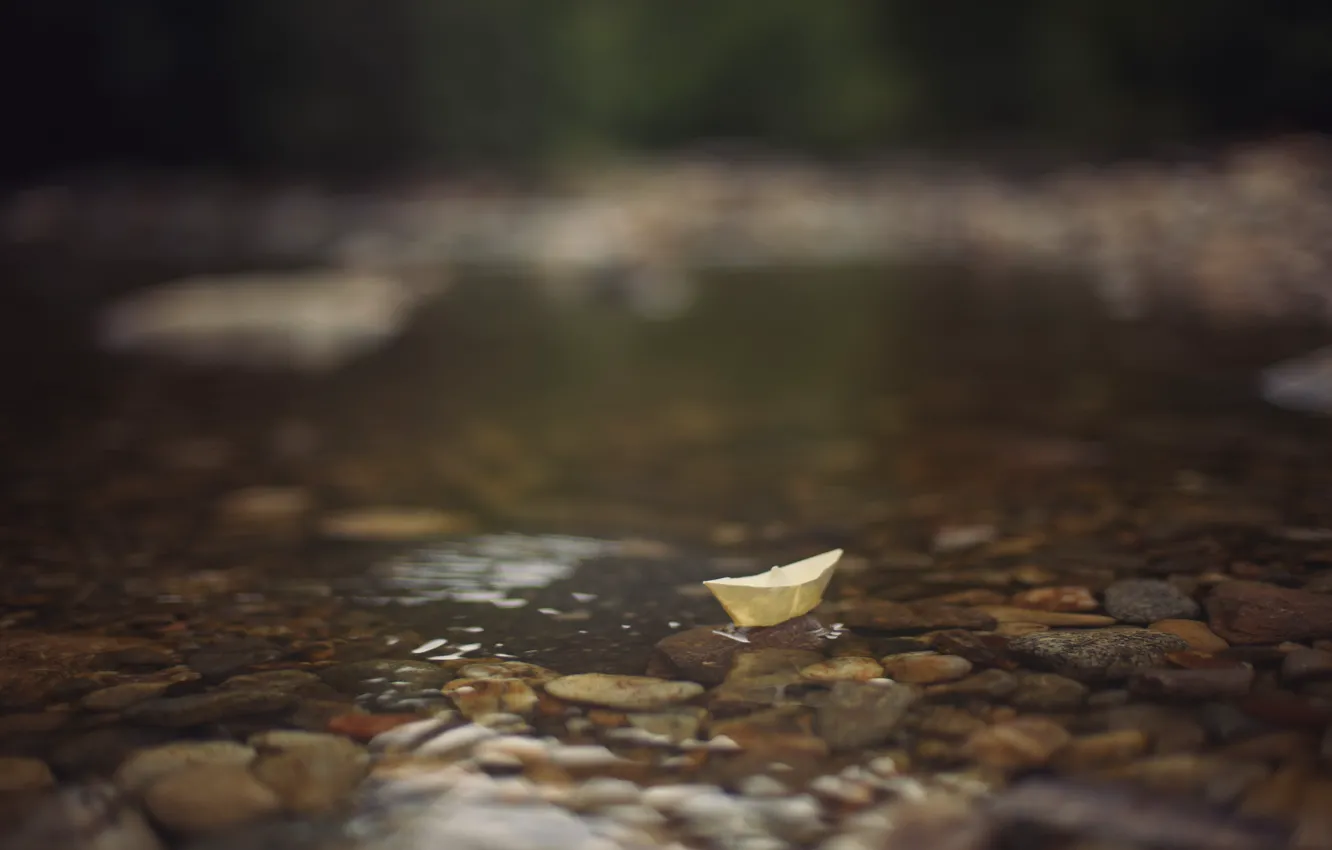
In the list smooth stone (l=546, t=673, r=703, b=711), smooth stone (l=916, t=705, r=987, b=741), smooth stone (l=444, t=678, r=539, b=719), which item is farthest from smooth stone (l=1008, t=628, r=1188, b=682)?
smooth stone (l=444, t=678, r=539, b=719)

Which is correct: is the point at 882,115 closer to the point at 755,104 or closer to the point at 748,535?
the point at 755,104

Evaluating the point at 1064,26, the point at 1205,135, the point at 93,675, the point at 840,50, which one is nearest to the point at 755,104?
the point at 840,50

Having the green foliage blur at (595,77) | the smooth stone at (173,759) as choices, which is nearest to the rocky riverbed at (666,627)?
the smooth stone at (173,759)

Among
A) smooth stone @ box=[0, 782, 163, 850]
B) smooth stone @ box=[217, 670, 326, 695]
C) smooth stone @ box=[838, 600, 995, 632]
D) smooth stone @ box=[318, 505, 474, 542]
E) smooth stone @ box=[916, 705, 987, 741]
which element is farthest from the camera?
smooth stone @ box=[318, 505, 474, 542]

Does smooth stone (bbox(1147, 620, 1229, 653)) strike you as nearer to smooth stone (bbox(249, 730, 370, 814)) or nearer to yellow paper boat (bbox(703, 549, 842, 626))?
yellow paper boat (bbox(703, 549, 842, 626))

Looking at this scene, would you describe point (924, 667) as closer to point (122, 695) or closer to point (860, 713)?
point (860, 713)
